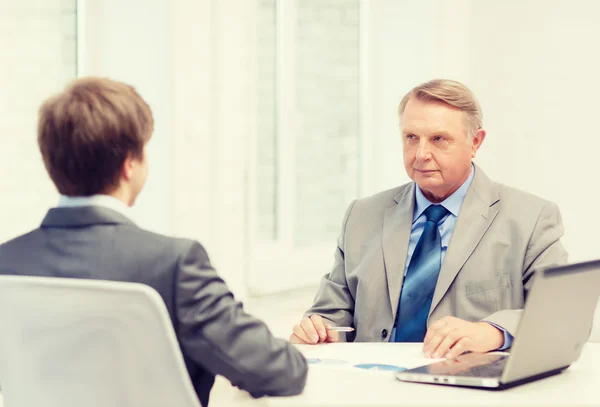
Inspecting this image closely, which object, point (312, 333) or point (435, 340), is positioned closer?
point (435, 340)

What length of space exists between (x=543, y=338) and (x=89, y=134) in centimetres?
91

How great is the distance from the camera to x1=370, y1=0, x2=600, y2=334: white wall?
3770mm

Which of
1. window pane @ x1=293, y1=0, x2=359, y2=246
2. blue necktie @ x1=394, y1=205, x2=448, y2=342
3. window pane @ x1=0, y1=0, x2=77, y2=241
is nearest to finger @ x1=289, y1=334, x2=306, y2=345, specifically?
blue necktie @ x1=394, y1=205, x2=448, y2=342

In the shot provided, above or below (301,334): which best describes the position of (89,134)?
above

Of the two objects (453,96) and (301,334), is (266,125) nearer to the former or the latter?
(453,96)

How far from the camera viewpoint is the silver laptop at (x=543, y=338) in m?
1.46

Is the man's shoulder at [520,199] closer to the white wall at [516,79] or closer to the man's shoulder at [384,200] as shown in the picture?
the man's shoulder at [384,200]

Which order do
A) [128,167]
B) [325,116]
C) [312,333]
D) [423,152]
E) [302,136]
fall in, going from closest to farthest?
[128,167] → [312,333] → [423,152] → [302,136] → [325,116]

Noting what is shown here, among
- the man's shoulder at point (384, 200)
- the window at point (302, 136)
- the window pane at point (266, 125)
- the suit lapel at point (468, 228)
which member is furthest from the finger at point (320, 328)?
the window pane at point (266, 125)

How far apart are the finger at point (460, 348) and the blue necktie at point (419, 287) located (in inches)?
16.3

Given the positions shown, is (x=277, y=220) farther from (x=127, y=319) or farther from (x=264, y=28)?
(x=127, y=319)

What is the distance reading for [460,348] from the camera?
1832 millimetres

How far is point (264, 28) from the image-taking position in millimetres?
3312

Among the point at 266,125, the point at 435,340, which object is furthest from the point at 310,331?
the point at 266,125
